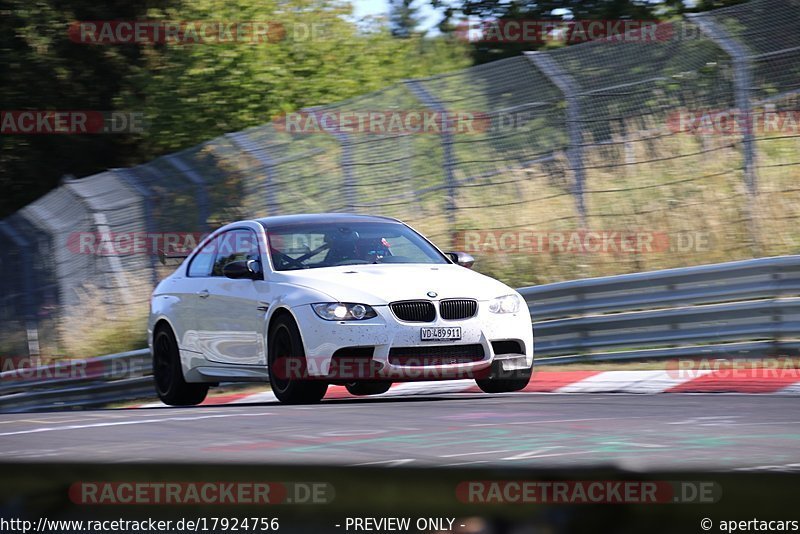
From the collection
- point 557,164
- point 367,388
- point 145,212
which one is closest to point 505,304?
point 367,388

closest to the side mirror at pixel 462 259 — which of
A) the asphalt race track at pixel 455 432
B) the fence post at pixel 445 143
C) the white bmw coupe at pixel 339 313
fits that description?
the white bmw coupe at pixel 339 313

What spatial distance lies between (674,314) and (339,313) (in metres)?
3.95

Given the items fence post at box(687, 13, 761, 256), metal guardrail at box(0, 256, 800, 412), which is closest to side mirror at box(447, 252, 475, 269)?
metal guardrail at box(0, 256, 800, 412)

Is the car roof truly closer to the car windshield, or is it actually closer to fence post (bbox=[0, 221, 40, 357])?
the car windshield

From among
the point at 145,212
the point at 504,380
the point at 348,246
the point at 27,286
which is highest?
the point at 348,246

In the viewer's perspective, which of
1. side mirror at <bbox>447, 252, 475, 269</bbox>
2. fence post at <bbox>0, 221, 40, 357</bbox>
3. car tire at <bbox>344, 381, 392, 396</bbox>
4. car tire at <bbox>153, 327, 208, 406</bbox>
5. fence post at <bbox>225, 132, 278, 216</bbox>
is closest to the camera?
side mirror at <bbox>447, 252, 475, 269</bbox>

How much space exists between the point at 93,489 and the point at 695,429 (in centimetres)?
486

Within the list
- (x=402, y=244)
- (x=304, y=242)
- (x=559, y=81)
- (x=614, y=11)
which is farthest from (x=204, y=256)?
(x=614, y=11)

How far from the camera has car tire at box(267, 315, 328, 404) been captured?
905 centimetres

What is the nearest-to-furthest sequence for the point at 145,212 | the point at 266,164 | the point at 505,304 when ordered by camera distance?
the point at 505,304 < the point at 266,164 < the point at 145,212

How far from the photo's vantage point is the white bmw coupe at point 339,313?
889 cm

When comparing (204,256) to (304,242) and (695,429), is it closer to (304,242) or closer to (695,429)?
(304,242)

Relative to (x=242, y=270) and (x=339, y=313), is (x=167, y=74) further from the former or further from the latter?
(x=339, y=313)

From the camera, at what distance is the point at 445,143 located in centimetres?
1443
